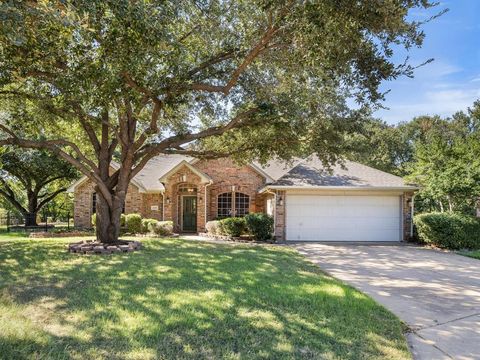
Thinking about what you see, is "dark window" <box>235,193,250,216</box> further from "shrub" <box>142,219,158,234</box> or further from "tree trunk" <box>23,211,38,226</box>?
"tree trunk" <box>23,211,38,226</box>

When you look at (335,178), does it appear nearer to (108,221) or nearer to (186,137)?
(186,137)

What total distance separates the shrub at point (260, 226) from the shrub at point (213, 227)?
194 cm

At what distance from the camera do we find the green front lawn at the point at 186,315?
13.8 feet

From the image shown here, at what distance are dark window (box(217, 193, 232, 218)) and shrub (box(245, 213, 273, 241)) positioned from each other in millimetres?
3881

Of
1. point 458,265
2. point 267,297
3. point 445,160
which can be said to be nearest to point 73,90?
point 267,297

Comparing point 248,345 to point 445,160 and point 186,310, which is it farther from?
Result: point 445,160

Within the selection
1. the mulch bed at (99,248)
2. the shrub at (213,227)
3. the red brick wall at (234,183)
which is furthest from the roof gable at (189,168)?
the mulch bed at (99,248)

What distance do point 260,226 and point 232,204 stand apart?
14.1 feet

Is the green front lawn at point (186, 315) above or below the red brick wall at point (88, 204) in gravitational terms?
below

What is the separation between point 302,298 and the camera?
621cm

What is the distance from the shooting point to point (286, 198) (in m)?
16.9

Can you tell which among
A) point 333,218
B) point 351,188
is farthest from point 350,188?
point 333,218

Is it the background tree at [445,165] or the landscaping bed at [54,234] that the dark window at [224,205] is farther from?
the background tree at [445,165]

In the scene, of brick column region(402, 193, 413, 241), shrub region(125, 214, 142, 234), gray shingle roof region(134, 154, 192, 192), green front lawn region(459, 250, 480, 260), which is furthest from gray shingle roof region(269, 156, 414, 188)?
shrub region(125, 214, 142, 234)
